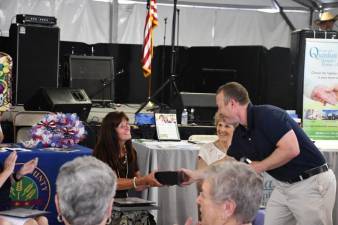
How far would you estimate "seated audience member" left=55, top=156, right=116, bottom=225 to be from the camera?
2.17 meters

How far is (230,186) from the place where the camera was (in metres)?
2.35

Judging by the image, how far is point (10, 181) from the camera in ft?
12.6

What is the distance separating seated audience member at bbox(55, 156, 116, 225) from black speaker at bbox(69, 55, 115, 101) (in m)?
6.65

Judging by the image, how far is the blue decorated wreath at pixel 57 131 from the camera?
4.25 m

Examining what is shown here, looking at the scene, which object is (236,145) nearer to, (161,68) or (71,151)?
(71,151)

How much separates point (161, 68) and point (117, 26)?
113 cm

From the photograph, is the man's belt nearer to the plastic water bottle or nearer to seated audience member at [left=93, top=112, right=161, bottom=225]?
seated audience member at [left=93, top=112, right=161, bottom=225]

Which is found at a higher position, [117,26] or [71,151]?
[117,26]

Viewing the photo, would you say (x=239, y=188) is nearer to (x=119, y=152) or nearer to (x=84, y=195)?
(x=84, y=195)

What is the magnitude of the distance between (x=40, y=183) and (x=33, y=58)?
4.54m

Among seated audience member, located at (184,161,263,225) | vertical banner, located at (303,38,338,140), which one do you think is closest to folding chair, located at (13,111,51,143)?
vertical banner, located at (303,38,338,140)

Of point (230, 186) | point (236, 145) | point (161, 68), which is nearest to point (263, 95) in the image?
point (161, 68)

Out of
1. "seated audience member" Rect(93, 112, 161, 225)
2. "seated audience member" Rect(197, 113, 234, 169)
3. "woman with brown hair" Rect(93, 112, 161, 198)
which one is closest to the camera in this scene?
"seated audience member" Rect(93, 112, 161, 225)

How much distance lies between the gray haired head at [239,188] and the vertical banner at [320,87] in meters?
4.32
